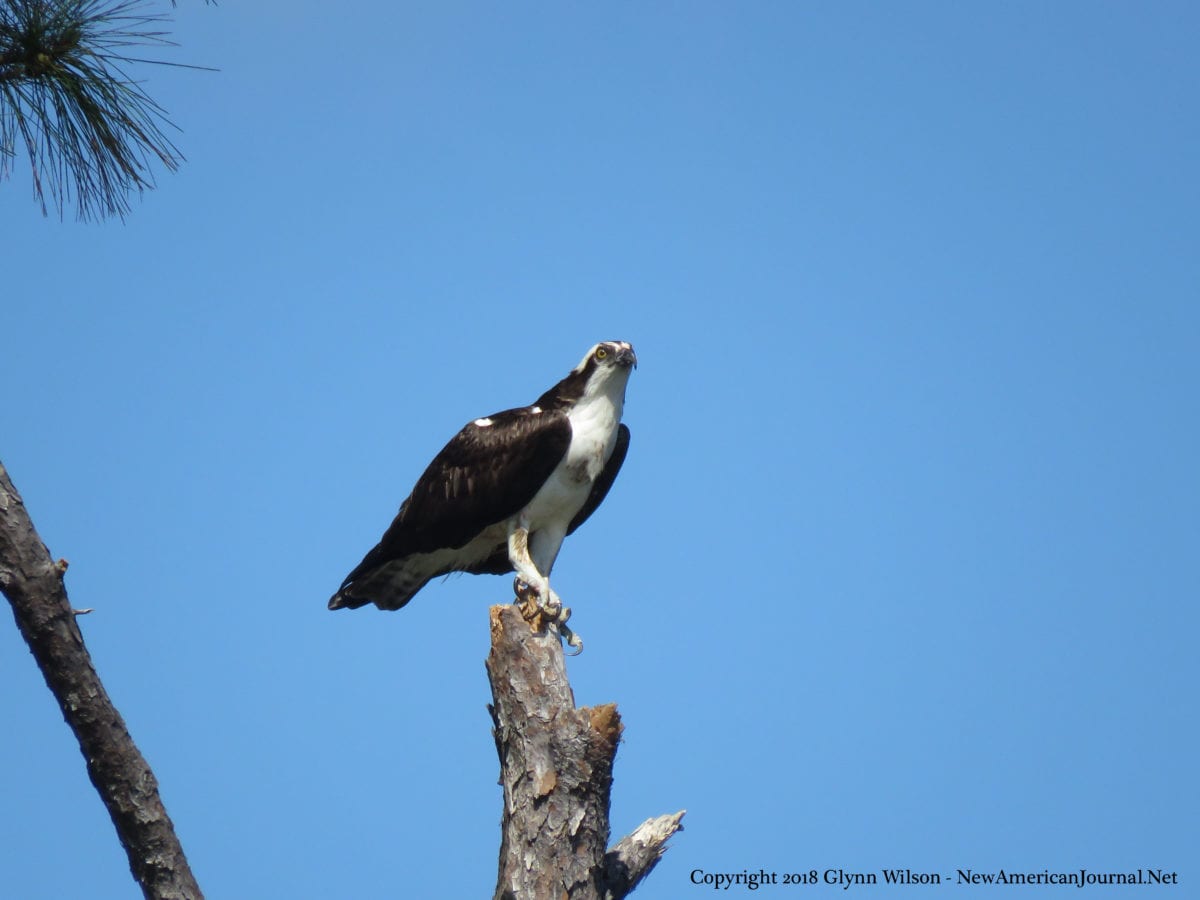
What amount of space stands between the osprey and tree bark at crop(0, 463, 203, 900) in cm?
292

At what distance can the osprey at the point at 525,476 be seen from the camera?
7238 millimetres

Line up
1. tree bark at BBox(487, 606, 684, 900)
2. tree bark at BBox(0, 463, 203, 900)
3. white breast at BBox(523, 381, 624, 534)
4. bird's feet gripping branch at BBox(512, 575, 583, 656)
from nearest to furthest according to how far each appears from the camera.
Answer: tree bark at BBox(0, 463, 203, 900), tree bark at BBox(487, 606, 684, 900), bird's feet gripping branch at BBox(512, 575, 583, 656), white breast at BBox(523, 381, 624, 534)

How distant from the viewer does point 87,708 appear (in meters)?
4.19

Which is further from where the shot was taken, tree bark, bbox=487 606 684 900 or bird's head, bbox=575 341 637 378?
bird's head, bbox=575 341 637 378

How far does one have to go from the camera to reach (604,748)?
5.45m

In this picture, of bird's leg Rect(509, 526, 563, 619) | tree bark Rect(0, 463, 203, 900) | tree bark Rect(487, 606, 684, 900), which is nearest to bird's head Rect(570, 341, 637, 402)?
bird's leg Rect(509, 526, 563, 619)

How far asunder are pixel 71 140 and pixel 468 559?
374 cm

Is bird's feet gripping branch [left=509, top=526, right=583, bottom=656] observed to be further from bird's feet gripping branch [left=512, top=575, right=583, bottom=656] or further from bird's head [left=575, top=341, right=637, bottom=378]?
bird's head [left=575, top=341, right=637, bottom=378]

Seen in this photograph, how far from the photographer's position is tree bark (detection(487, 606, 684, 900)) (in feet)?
17.4

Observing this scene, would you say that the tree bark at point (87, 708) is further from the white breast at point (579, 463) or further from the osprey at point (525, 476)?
the white breast at point (579, 463)

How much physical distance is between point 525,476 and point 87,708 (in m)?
3.39

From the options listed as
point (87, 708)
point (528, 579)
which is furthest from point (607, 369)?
point (87, 708)

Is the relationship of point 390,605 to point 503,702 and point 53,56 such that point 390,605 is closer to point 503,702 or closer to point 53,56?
point 503,702

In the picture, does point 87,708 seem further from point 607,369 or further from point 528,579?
point 607,369
